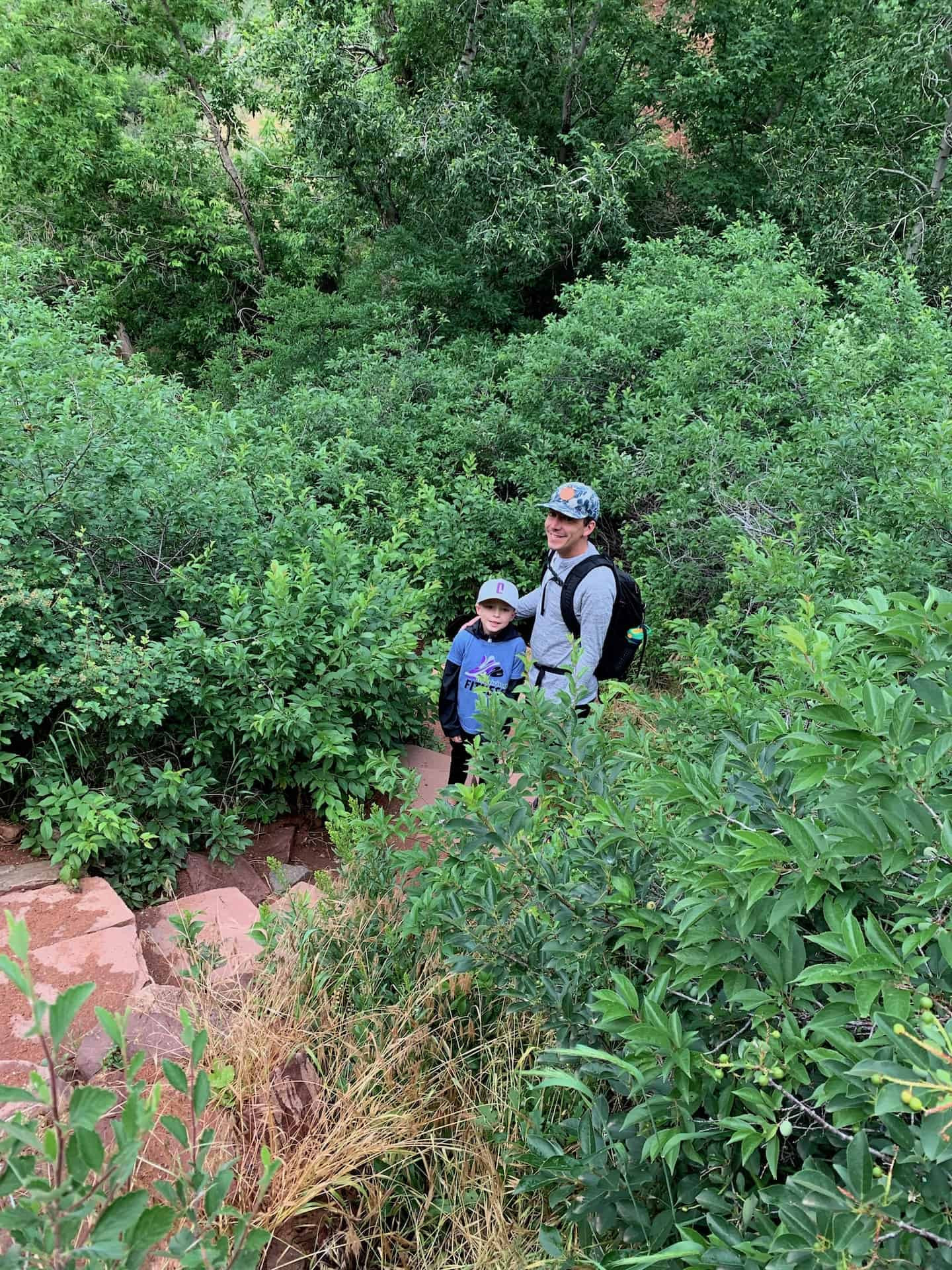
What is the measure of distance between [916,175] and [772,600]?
34.6 ft

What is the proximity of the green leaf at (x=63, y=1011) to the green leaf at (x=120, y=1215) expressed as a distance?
20cm

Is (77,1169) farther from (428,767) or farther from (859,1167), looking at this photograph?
(428,767)

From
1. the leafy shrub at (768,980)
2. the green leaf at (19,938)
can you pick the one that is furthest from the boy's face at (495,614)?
the green leaf at (19,938)

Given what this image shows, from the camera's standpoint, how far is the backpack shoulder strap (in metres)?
3.91

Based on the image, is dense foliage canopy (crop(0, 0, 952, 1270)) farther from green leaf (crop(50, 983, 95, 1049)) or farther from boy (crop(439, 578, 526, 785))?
green leaf (crop(50, 983, 95, 1049))

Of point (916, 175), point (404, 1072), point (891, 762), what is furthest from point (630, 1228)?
point (916, 175)

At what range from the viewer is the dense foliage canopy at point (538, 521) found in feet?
4.46

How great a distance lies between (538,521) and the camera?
6969 millimetres

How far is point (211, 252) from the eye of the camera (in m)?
14.6

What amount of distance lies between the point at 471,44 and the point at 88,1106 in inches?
561

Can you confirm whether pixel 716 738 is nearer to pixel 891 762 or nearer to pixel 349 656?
pixel 891 762

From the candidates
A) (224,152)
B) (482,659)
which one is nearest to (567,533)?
(482,659)

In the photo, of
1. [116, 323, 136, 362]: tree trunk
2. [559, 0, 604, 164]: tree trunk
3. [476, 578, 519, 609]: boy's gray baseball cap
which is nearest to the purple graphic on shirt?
[476, 578, 519, 609]: boy's gray baseball cap

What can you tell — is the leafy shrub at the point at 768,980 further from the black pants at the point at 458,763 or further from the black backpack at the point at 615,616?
the black pants at the point at 458,763
